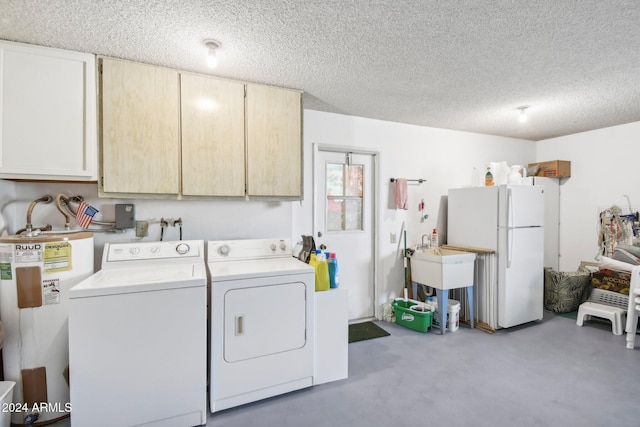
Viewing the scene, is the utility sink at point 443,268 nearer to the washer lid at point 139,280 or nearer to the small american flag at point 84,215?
the washer lid at point 139,280

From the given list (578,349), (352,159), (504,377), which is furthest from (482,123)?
(504,377)

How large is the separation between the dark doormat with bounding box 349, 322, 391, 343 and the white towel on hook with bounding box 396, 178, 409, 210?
1.42 m

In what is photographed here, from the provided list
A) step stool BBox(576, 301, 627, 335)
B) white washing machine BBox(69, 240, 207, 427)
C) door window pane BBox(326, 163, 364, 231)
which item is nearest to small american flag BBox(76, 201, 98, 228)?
white washing machine BBox(69, 240, 207, 427)

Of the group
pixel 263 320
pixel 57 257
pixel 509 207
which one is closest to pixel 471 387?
pixel 263 320

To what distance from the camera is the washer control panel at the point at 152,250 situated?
2.25 meters

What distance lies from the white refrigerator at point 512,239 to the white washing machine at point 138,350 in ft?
9.88

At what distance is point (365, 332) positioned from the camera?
334 centimetres

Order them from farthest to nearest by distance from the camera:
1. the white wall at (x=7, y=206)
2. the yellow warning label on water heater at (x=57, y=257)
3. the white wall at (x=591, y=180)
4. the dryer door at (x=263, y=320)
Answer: the white wall at (x=591, y=180) → the white wall at (x=7, y=206) → the dryer door at (x=263, y=320) → the yellow warning label on water heater at (x=57, y=257)

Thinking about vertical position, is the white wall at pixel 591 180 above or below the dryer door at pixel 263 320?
above

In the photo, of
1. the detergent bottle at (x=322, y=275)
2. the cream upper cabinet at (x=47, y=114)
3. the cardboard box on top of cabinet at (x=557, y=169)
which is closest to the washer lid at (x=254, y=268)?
the detergent bottle at (x=322, y=275)

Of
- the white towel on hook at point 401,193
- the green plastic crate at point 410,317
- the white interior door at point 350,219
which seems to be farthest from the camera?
the white towel on hook at point 401,193

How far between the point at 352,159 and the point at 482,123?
1.71 m

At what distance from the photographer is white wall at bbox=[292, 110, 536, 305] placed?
3363mm

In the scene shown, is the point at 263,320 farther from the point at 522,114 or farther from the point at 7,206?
the point at 522,114
